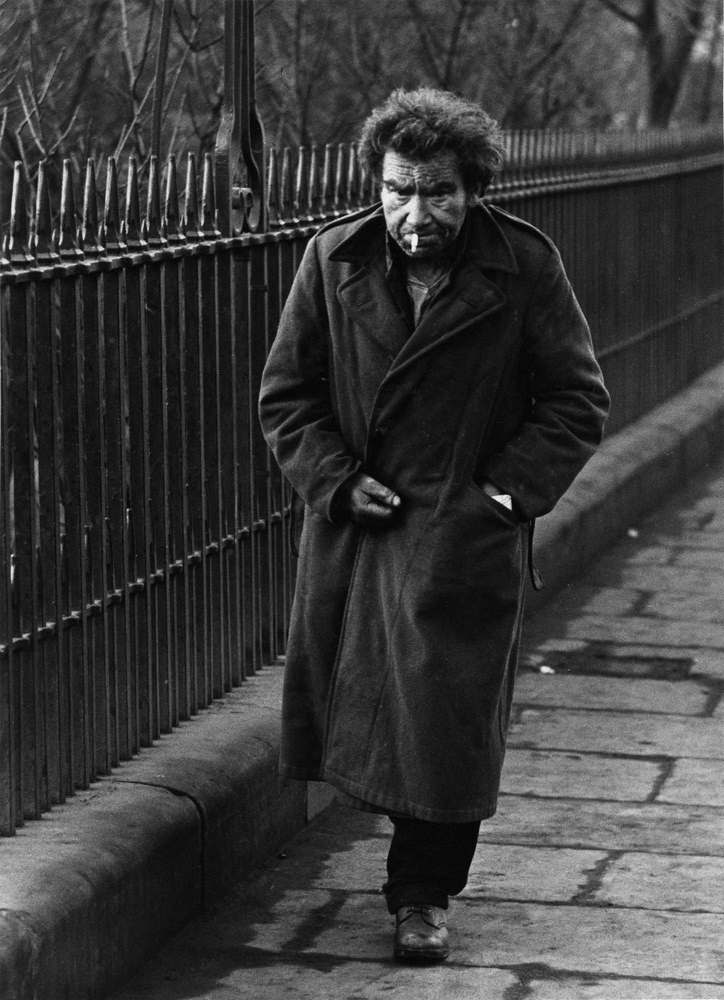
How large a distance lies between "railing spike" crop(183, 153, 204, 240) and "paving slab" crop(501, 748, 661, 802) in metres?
1.75

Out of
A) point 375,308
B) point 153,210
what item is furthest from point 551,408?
point 153,210

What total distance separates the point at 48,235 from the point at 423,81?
709 centimetres

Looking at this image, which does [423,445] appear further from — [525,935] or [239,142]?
[239,142]

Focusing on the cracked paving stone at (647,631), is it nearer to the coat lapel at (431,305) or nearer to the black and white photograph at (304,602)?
the black and white photograph at (304,602)

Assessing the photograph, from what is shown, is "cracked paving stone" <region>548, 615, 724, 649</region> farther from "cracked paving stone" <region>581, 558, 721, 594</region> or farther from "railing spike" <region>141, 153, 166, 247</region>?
"railing spike" <region>141, 153, 166, 247</region>

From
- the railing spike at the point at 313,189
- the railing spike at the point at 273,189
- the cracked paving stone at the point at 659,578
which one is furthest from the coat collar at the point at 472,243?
the cracked paving stone at the point at 659,578

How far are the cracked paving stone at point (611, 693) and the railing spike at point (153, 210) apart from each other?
246cm

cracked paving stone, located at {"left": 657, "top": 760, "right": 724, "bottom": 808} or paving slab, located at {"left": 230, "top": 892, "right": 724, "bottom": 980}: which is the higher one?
paving slab, located at {"left": 230, "top": 892, "right": 724, "bottom": 980}

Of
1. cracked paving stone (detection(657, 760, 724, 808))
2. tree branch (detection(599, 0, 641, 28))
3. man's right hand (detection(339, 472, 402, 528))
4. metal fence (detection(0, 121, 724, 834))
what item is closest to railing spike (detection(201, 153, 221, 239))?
metal fence (detection(0, 121, 724, 834))

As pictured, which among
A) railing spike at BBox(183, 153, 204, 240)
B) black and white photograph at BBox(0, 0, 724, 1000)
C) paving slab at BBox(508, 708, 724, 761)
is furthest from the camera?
paving slab at BBox(508, 708, 724, 761)

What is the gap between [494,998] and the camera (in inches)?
171

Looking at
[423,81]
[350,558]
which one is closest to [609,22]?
[423,81]

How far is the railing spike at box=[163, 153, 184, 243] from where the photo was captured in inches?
201

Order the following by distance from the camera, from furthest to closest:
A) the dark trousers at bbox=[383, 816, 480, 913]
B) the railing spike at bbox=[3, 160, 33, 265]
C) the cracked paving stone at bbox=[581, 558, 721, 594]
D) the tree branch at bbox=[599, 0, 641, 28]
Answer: the tree branch at bbox=[599, 0, 641, 28] < the cracked paving stone at bbox=[581, 558, 721, 594] < the dark trousers at bbox=[383, 816, 480, 913] < the railing spike at bbox=[3, 160, 33, 265]
